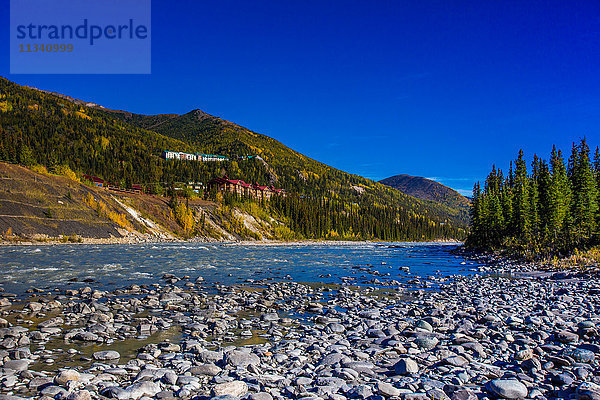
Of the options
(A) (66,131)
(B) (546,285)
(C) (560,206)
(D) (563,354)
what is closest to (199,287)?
(D) (563,354)

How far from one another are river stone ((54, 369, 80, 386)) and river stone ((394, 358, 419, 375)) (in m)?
6.25

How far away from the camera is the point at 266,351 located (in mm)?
8602

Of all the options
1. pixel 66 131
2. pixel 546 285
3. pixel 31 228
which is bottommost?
pixel 546 285

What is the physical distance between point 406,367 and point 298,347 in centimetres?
287

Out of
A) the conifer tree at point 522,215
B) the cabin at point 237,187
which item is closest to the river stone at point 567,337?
the conifer tree at point 522,215

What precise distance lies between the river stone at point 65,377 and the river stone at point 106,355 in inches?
50.2

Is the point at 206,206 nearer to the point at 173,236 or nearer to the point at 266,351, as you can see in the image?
the point at 173,236

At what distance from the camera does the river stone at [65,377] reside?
6.40 meters

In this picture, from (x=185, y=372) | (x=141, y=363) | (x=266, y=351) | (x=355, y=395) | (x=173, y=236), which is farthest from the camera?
(x=173, y=236)

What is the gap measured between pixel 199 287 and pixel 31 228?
54.0m

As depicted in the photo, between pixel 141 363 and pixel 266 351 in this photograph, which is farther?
pixel 266 351

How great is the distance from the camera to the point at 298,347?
902cm

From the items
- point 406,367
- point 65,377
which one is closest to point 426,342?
point 406,367

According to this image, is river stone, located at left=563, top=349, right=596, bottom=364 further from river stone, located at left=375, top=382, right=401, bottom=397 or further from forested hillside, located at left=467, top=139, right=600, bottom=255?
forested hillside, located at left=467, top=139, right=600, bottom=255
